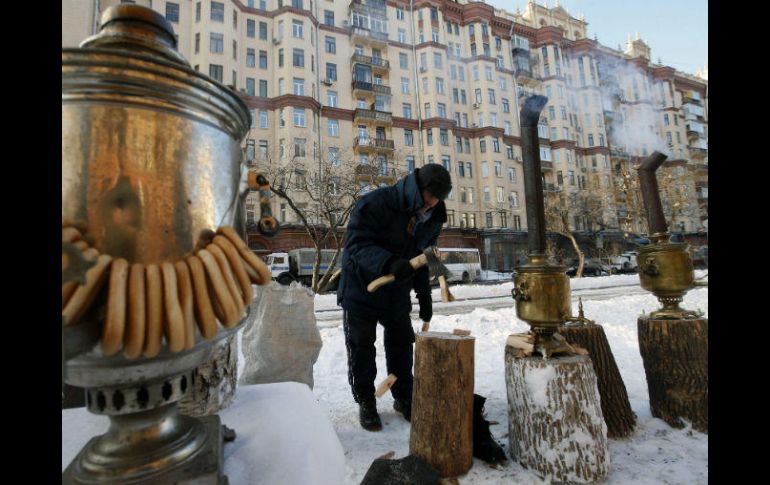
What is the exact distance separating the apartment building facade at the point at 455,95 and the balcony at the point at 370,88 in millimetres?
111

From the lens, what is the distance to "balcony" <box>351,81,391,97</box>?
27000 millimetres

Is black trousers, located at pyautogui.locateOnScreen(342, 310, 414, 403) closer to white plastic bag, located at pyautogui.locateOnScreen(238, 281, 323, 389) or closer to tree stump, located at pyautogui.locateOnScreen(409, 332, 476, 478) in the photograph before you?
white plastic bag, located at pyautogui.locateOnScreen(238, 281, 323, 389)

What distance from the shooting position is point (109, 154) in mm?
545

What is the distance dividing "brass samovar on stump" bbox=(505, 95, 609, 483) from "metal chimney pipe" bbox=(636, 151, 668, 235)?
1223mm

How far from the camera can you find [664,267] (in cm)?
255

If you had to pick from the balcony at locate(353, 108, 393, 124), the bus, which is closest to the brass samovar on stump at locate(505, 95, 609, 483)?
the bus

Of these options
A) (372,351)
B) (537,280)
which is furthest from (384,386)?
(537,280)

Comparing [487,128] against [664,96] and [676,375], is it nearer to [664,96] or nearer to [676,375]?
[664,96]

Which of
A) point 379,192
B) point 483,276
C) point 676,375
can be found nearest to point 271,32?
point 483,276

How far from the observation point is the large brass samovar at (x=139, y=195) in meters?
0.53

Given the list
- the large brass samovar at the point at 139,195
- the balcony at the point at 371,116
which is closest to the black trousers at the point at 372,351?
the large brass samovar at the point at 139,195

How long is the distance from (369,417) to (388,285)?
1009 millimetres

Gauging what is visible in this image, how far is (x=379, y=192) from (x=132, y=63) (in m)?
2.15
